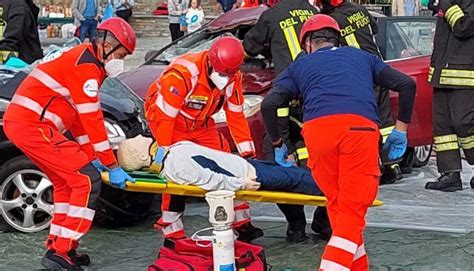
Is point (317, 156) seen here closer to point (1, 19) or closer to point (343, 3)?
point (343, 3)

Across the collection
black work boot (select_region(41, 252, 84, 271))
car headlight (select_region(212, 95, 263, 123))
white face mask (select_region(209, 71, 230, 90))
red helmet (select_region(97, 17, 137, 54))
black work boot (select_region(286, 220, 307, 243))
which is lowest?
black work boot (select_region(286, 220, 307, 243))

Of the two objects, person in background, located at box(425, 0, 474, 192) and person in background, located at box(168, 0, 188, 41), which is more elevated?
person in background, located at box(425, 0, 474, 192)

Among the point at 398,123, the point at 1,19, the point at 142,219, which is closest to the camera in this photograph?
the point at 398,123

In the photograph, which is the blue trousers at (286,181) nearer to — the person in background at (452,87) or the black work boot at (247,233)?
the black work boot at (247,233)

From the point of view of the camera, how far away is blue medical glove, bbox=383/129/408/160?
5.88 m

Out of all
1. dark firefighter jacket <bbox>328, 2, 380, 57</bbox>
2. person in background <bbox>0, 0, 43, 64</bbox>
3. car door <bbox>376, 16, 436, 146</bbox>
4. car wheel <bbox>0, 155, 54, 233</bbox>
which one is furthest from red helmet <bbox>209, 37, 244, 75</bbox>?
person in background <bbox>0, 0, 43, 64</bbox>

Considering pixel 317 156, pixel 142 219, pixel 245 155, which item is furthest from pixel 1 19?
pixel 317 156

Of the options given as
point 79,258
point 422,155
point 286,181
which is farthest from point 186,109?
point 422,155

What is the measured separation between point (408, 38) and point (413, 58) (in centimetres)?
33

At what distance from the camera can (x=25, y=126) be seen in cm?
593

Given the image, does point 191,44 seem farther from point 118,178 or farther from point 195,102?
point 118,178

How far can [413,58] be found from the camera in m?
8.94

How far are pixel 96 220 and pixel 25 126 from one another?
1405 millimetres

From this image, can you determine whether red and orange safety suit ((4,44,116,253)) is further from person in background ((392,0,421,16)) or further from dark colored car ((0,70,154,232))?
person in background ((392,0,421,16))
